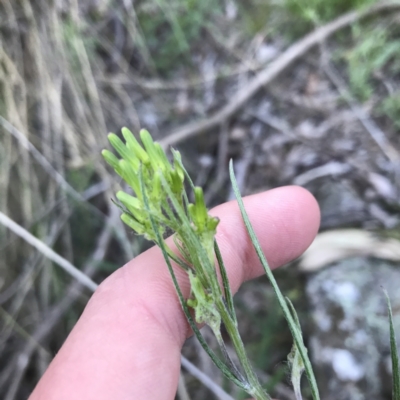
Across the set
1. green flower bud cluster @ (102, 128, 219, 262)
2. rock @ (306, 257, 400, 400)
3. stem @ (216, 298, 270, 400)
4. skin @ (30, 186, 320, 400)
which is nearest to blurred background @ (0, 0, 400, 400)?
rock @ (306, 257, 400, 400)

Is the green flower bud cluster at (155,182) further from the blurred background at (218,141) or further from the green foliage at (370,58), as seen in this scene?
the green foliage at (370,58)

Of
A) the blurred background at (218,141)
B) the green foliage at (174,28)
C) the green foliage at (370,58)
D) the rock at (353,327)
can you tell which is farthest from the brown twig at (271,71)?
the rock at (353,327)

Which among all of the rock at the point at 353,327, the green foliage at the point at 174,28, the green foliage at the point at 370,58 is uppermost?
the green foliage at the point at 174,28

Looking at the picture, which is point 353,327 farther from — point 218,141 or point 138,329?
point 218,141

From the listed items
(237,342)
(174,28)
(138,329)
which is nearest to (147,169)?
(237,342)

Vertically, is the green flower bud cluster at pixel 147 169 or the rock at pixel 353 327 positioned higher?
the green flower bud cluster at pixel 147 169

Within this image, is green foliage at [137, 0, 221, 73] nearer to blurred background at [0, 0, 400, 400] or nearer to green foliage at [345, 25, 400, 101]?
blurred background at [0, 0, 400, 400]

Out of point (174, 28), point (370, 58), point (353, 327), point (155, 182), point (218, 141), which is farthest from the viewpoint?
point (174, 28)
